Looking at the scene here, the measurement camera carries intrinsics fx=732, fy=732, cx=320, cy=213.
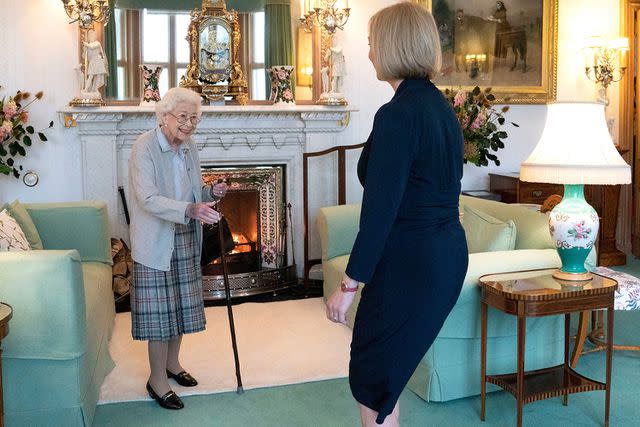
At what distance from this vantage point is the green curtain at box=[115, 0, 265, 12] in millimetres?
5480

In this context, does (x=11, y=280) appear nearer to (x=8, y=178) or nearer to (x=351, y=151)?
(x=8, y=178)

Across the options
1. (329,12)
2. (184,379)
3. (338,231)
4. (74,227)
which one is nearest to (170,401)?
(184,379)

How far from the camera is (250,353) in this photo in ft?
13.2

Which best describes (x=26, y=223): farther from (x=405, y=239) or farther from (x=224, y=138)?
(x=405, y=239)

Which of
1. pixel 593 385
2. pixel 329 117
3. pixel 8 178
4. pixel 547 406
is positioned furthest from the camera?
pixel 329 117

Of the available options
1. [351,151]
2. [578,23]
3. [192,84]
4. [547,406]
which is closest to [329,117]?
[351,151]

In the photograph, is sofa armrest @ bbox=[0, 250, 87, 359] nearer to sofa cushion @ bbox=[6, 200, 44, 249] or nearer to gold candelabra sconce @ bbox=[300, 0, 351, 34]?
sofa cushion @ bbox=[6, 200, 44, 249]

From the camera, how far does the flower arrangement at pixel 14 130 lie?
492 centimetres

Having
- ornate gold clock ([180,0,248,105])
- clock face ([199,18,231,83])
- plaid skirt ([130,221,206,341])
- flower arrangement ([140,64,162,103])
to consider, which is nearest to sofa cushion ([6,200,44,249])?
plaid skirt ([130,221,206,341])

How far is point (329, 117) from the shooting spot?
5734 mm

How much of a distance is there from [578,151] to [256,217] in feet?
10.6

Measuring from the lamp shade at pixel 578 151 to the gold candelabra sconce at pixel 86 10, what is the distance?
3.36 meters

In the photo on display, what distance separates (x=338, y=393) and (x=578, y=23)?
15.0 ft

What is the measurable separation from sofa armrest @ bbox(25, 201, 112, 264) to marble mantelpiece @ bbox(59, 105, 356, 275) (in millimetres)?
990
